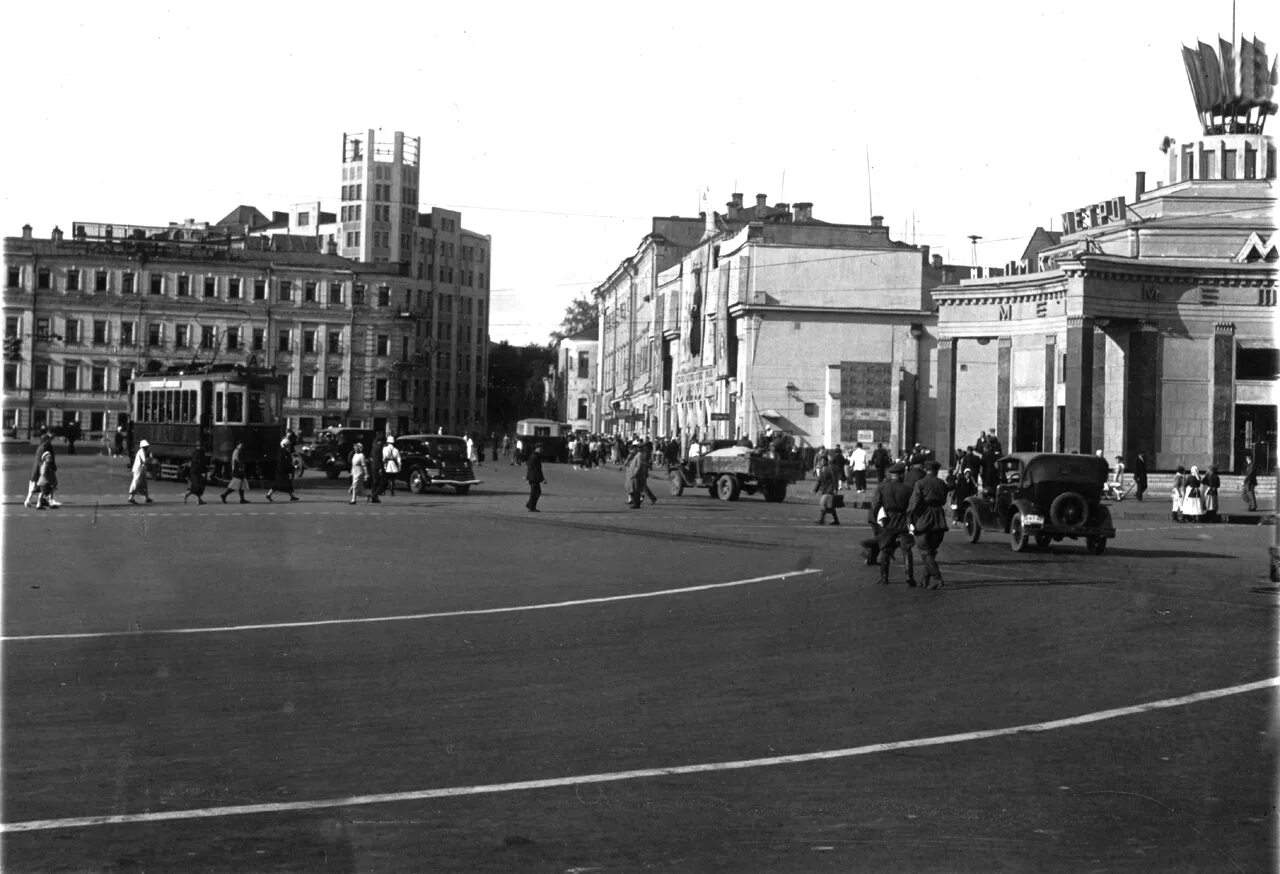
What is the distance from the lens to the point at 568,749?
8.97 m

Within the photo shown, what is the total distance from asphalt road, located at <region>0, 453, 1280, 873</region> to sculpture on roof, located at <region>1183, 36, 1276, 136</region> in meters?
42.5

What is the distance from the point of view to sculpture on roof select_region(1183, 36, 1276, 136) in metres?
58.1

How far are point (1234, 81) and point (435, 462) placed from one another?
115 feet

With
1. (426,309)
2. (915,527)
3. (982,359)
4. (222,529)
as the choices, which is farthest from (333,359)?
(915,527)

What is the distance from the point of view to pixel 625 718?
393 inches

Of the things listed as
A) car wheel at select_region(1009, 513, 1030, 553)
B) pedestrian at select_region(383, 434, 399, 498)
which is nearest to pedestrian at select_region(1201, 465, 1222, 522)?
car wheel at select_region(1009, 513, 1030, 553)

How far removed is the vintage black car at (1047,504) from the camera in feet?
87.4

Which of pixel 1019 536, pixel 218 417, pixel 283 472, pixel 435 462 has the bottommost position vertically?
pixel 1019 536

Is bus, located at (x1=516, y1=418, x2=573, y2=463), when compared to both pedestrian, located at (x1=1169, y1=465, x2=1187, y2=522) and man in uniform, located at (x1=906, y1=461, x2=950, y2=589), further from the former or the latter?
man in uniform, located at (x1=906, y1=461, x2=950, y2=589)

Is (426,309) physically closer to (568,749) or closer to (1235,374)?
(1235,374)

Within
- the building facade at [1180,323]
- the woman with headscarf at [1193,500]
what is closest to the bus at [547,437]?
the building facade at [1180,323]

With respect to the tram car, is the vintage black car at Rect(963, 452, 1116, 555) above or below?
below

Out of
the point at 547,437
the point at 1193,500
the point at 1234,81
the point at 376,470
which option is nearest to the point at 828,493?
the point at 1193,500

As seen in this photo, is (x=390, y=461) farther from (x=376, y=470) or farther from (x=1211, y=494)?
(x=1211, y=494)
